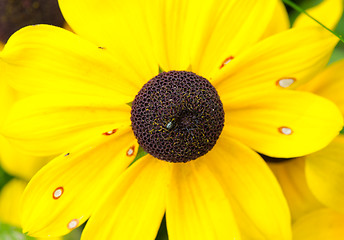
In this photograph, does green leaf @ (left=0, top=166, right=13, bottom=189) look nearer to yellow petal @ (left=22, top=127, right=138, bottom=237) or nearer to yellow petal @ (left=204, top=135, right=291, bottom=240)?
yellow petal @ (left=22, top=127, right=138, bottom=237)

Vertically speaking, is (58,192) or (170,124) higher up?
(170,124)

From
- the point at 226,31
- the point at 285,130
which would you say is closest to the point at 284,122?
the point at 285,130

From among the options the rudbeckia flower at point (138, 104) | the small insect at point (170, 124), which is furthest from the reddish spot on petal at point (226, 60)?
the small insect at point (170, 124)

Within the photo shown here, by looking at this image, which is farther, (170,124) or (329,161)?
(329,161)

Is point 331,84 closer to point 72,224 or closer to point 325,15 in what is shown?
point 325,15

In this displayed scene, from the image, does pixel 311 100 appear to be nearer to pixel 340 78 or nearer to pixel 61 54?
pixel 340 78

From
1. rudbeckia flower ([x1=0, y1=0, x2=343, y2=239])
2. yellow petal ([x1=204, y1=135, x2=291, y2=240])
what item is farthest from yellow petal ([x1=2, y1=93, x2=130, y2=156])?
yellow petal ([x1=204, y1=135, x2=291, y2=240])
